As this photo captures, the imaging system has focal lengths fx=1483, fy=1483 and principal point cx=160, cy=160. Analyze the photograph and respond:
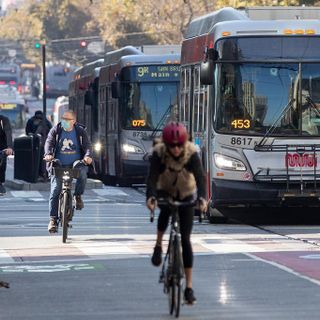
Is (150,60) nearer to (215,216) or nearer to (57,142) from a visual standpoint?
(215,216)

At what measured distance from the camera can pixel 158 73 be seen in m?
35.2

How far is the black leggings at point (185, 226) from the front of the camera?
12.2m

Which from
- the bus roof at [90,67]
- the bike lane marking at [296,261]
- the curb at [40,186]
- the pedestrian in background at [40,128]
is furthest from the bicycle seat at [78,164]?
the bus roof at [90,67]

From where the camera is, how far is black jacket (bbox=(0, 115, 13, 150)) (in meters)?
21.0

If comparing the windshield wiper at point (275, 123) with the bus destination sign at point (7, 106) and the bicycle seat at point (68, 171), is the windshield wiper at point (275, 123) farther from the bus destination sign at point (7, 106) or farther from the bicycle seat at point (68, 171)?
the bus destination sign at point (7, 106)

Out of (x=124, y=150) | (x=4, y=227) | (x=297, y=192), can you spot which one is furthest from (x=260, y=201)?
(x=124, y=150)

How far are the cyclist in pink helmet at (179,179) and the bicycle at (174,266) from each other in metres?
0.07

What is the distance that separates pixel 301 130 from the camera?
22000 millimetres

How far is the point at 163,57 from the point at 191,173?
76.5 feet

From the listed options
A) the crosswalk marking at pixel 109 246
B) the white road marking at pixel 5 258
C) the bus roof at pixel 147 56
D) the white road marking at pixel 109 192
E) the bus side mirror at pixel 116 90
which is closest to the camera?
the white road marking at pixel 5 258

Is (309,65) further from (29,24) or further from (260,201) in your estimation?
(29,24)

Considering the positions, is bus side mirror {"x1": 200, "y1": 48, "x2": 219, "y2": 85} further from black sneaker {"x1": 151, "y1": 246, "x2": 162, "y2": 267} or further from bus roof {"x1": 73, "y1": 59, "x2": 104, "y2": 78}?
bus roof {"x1": 73, "y1": 59, "x2": 104, "y2": 78}

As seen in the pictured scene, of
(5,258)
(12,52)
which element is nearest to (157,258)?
(5,258)

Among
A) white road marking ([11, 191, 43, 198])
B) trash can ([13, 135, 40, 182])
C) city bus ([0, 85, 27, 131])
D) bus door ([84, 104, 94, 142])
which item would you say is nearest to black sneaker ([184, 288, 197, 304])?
white road marking ([11, 191, 43, 198])
